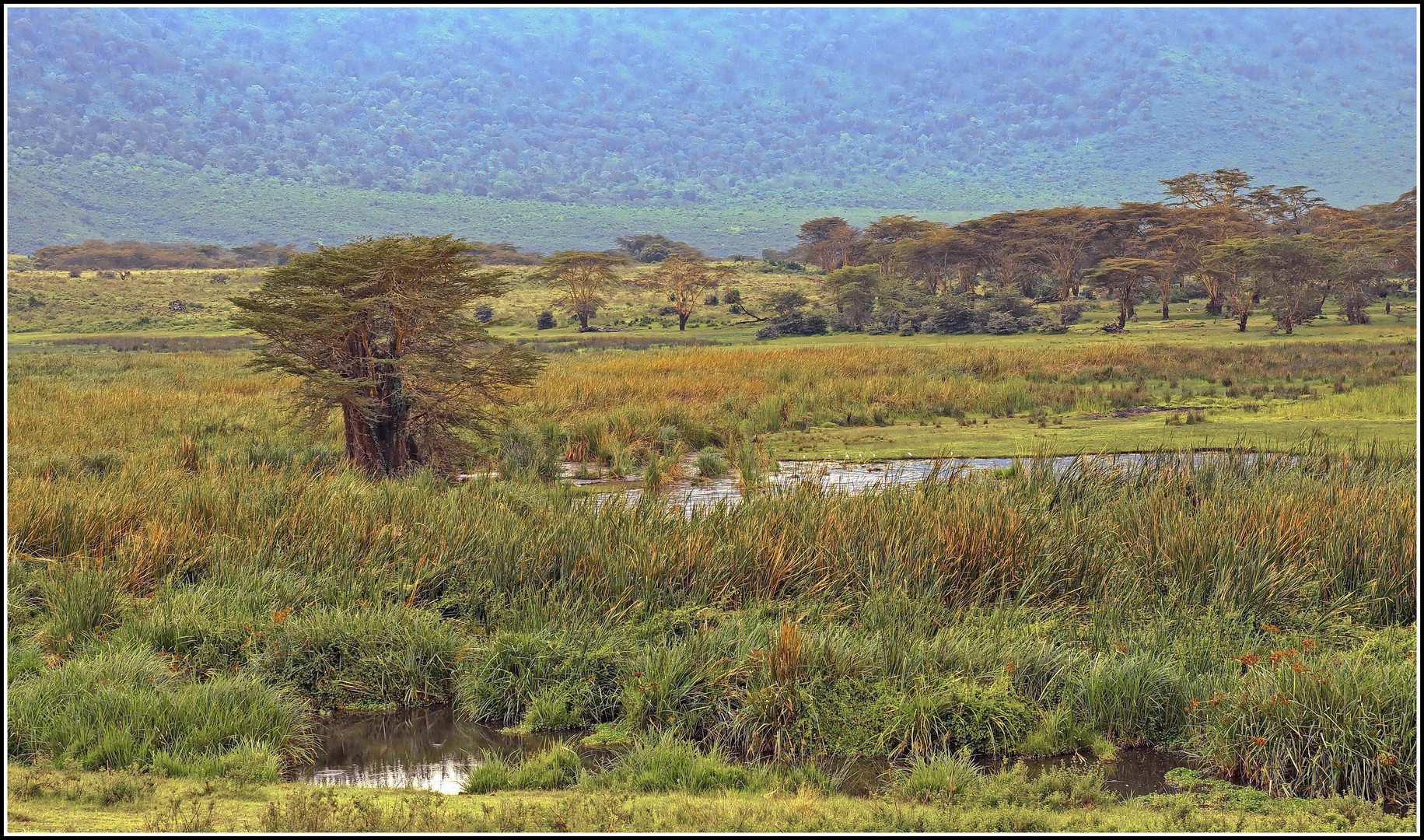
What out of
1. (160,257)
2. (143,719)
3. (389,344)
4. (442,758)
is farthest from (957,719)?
(160,257)

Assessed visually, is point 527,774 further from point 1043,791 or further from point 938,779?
point 1043,791

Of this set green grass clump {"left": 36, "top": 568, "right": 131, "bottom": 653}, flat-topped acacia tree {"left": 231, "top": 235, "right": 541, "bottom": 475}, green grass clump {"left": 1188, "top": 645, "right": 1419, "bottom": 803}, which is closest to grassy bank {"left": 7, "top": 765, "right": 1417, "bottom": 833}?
green grass clump {"left": 1188, "top": 645, "right": 1419, "bottom": 803}

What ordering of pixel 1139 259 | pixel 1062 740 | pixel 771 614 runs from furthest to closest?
pixel 1139 259, pixel 771 614, pixel 1062 740

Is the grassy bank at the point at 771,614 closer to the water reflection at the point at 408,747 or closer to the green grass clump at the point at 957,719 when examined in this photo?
the green grass clump at the point at 957,719

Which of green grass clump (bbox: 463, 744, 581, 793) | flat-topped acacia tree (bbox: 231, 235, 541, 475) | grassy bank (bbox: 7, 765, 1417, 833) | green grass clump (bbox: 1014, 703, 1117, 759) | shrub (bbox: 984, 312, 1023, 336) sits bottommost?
shrub (bbox: 984, 312, 1023, 336)

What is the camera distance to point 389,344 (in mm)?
17156

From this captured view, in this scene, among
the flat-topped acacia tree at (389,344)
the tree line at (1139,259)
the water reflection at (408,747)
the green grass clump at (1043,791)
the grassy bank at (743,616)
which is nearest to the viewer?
the green grass clump at (1043,791)

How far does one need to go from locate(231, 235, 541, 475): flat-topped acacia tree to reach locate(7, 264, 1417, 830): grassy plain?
3.27ft

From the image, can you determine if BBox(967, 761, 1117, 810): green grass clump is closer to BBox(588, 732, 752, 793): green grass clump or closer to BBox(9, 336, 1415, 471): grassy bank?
BBox(588, 732, 752, 793): green grass clump

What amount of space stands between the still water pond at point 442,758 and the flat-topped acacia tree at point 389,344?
28.8ft

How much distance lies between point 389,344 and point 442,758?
35.0ft

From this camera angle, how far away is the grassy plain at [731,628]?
20.9 ft

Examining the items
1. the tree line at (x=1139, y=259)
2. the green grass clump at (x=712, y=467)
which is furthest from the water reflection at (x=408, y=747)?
the tree line at (x=1139, y=259)

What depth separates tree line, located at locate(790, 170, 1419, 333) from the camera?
178ft
